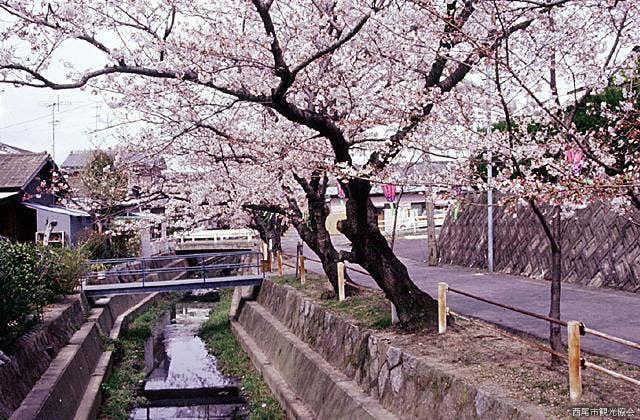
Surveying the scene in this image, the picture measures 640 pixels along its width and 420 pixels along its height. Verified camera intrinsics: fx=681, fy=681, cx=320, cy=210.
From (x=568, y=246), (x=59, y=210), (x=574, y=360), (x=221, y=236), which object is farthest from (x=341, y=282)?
(x=221, y=236)

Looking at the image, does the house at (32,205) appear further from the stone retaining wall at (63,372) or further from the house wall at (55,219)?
the stone retaining wall at (63,372)

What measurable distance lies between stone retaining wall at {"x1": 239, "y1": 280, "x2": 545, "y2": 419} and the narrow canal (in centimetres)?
165

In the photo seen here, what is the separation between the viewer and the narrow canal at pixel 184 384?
13.1 m

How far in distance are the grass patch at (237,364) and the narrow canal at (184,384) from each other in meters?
0.22

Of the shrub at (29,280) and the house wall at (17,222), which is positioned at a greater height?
the house wall at (17,222)

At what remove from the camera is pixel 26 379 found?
32.7 ft

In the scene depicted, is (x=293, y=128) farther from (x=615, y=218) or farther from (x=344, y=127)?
(x=615, y=218)

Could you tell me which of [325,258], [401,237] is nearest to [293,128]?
[325,258]

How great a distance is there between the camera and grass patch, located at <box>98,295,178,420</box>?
42.0 feet

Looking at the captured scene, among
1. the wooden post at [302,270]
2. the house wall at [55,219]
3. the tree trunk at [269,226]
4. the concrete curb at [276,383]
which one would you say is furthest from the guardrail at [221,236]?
the wooden post at [302,270]

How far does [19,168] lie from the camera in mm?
23781

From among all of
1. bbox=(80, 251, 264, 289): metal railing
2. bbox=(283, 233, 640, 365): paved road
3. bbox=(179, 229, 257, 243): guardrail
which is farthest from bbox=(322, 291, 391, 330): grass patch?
bbox=(179, 229, 257, 243): guardrail

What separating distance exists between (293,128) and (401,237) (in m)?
23.8

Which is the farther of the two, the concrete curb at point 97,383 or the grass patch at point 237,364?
the grass patch at point 237,364
